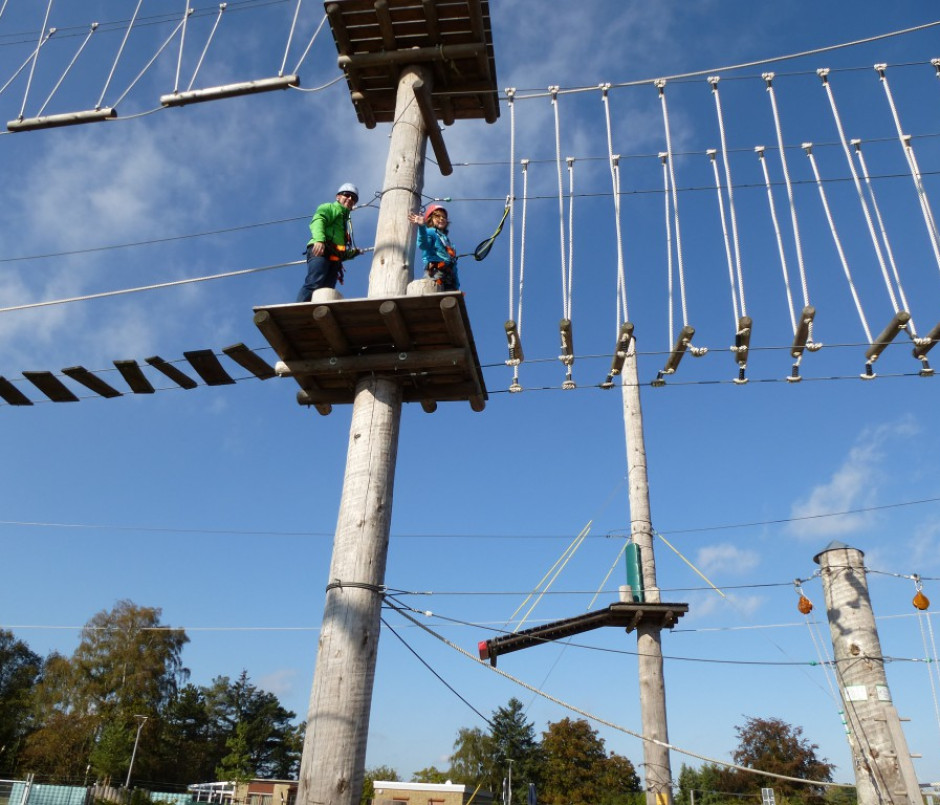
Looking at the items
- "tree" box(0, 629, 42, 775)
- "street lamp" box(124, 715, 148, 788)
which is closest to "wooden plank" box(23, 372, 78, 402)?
"street lamp" box(124, 715, 148, 788)

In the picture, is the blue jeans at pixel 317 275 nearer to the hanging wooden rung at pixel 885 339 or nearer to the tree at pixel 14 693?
the hanging wooden rung at pixel 885 339

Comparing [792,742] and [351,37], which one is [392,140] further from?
[792,742]

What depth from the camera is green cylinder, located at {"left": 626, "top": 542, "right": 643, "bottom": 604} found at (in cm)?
945

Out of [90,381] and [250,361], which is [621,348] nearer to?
[250,361]

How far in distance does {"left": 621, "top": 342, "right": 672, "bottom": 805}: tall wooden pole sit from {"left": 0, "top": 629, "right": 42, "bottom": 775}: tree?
42456 millimetres

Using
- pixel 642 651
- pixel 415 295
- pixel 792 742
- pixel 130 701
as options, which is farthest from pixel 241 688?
pixel 415 295

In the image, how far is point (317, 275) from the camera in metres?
5.81

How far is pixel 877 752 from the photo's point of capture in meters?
4.44

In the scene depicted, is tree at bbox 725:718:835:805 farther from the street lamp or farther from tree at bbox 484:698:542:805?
the street lamp

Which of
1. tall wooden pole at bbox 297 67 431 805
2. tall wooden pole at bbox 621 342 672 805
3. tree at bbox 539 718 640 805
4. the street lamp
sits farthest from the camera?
tree at bbox 539 718 640 805

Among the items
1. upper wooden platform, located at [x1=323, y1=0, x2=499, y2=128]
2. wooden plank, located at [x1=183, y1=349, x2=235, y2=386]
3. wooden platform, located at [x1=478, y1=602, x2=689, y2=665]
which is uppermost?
upper wooden platform, located at [x1=323, y1=0, x2=499, y2=128]

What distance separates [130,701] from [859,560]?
41.7m

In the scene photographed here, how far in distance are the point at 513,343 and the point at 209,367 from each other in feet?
8.50

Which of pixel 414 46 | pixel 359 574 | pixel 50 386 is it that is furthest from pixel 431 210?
pixel 50 386
